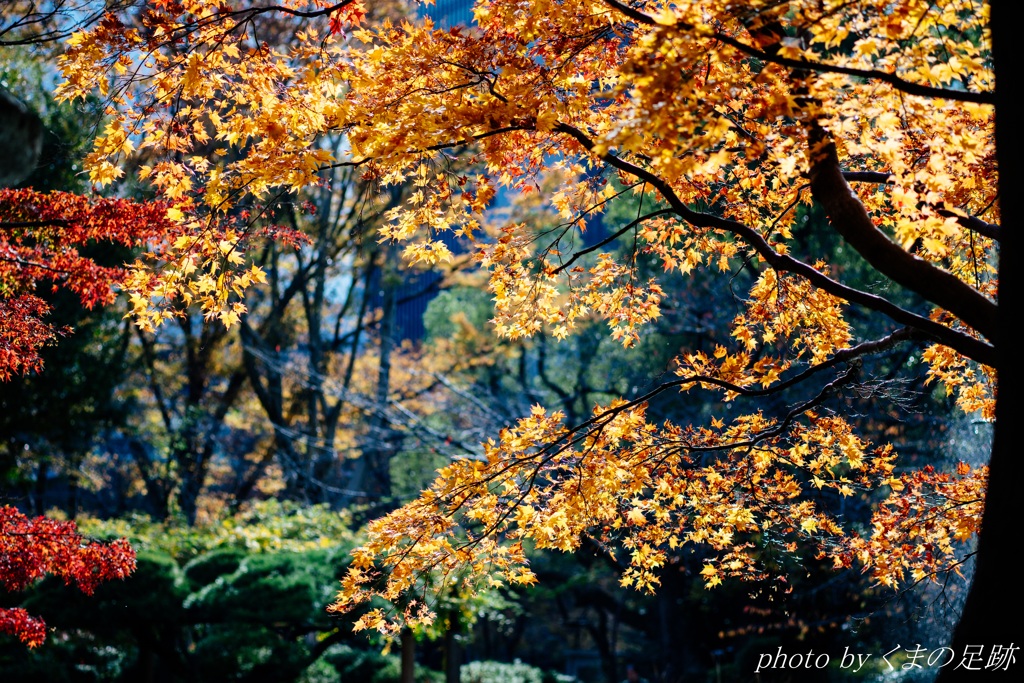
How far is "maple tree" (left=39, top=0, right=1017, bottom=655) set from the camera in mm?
2918

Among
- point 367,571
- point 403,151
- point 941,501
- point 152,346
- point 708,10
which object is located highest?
point 152,346

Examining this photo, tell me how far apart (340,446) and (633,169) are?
471 inches

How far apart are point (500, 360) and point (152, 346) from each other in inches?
260

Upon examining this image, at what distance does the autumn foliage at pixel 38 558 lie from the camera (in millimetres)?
4891

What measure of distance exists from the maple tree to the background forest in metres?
0.33

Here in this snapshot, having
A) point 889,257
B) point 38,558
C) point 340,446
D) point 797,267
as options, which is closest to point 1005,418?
point 889,257

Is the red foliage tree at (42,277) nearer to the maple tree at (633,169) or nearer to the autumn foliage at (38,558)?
the autumn foliage at (38,558)

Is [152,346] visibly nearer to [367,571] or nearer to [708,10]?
[367,571]

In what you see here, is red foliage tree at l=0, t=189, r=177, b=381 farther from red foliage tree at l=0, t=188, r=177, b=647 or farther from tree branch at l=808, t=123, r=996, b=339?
tree branch at l=808, t=123, r=996, b=339

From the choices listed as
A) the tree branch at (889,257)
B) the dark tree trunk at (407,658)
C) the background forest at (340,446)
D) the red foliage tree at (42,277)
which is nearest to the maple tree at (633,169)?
the tree branch at (889,257)

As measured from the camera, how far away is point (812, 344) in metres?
5.17

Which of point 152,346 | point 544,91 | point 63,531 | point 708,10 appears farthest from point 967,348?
point 152,346

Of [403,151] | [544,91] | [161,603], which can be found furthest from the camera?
[161,603]

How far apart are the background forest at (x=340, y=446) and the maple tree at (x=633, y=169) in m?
0.33
